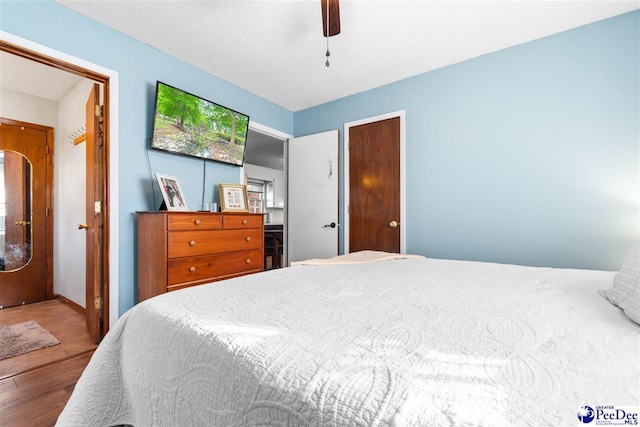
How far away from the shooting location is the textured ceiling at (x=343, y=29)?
205cm

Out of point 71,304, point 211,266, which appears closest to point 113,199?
point 211,266

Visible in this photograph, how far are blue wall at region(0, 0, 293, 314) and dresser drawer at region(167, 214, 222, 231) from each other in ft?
1.73

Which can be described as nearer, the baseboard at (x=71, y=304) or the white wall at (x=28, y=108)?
the baseboard at (x=71, y=304)

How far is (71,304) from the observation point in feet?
10.8

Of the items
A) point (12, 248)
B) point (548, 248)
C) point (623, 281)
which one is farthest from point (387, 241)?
point (12, 248)

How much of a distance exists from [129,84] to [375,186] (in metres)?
2.49

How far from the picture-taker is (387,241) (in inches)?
125

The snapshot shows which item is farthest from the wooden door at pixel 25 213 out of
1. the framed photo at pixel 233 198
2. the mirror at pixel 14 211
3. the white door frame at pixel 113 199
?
the framed photo at pixel 233 198

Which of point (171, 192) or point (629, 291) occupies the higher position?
point (171, 192)

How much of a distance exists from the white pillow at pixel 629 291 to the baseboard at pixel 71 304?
4130 millimetres

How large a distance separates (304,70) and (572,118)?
2355mm

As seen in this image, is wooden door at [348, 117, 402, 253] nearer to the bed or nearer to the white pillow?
the bed

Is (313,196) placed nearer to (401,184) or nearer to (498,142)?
(401,184)

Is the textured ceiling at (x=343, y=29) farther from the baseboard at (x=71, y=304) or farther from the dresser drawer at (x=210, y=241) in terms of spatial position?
the baseboard at (x=71, y=304)
